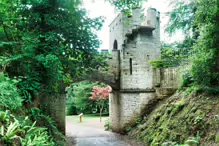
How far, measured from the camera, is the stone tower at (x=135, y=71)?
10.6 metres

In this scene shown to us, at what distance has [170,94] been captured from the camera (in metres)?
9.86

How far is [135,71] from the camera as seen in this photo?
10.7 meters

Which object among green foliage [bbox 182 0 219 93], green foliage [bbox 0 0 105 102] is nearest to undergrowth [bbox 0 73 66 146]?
green foliage [bbox 0 0 105 102]

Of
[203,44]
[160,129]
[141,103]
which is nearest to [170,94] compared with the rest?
[141,103]

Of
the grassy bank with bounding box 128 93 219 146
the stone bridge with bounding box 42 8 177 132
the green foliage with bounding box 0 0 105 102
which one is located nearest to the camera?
the green foliage with bounding box 0 0 105 102

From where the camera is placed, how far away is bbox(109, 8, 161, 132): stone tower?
10.6 m

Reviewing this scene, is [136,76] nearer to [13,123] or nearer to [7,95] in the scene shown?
[7,95]

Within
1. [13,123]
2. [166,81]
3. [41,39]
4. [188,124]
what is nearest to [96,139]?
[166,81]

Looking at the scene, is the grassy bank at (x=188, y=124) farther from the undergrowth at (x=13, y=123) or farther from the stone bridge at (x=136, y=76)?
the undergrowth at (x=13, y=123)

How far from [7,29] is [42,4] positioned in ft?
3.25

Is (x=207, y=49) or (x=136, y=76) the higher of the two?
(x=207, y=49)

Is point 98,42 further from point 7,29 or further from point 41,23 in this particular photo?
point 7,29

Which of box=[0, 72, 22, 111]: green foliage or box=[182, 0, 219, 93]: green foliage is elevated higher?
box=[182, 0, 219, 93]: green foliage

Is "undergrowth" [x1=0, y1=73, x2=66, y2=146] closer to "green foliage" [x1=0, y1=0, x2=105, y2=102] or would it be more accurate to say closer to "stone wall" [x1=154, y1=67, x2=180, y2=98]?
"green foliage" [x1=0, y1=0, x2=105, y2=102]
